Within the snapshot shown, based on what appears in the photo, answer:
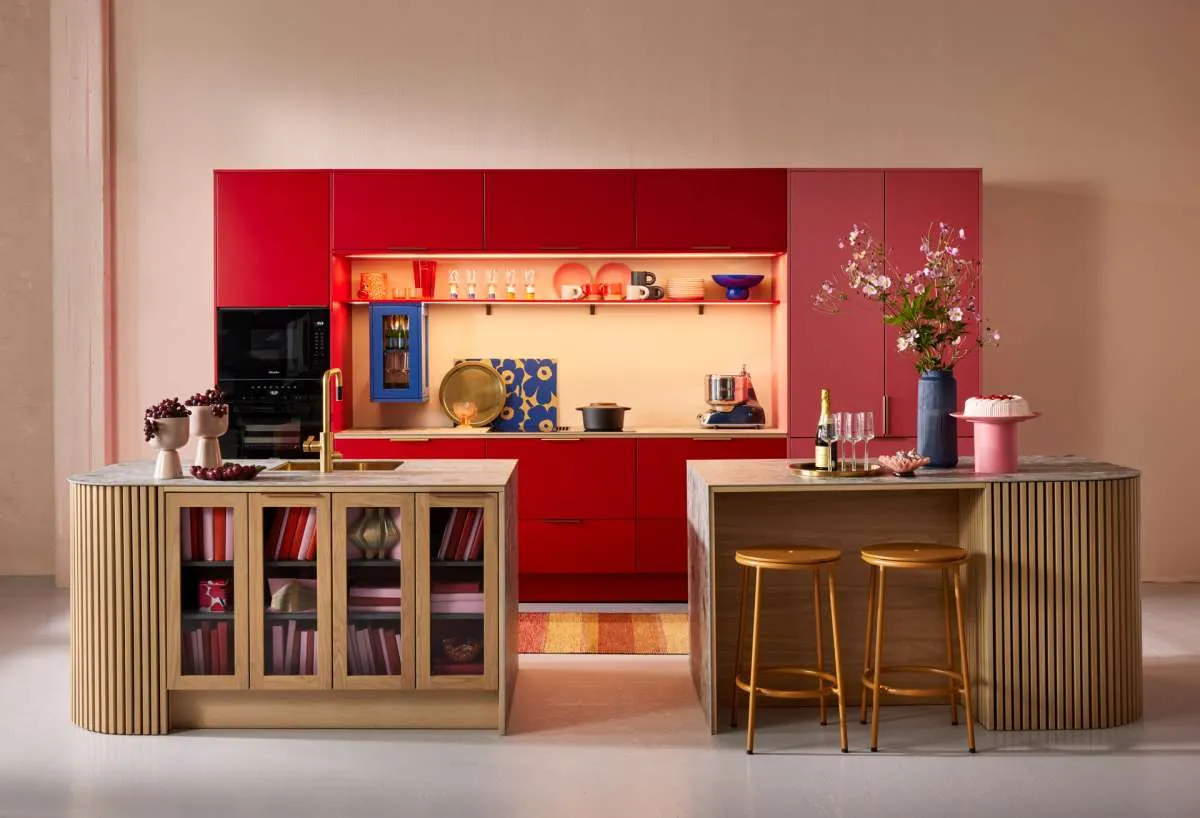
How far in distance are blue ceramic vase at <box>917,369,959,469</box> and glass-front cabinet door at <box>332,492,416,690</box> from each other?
190cm

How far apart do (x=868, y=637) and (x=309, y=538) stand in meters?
2.03

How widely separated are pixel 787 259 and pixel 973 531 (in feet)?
8.37

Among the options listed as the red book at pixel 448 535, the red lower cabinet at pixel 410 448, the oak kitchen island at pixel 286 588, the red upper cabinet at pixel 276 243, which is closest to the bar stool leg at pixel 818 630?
the oak kitchen island at pixel 286 588

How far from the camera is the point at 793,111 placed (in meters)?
6.79

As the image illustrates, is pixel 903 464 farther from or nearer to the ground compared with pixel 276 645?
farther from the ground

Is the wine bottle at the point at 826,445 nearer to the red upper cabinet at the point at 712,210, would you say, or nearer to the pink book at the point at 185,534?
the pink book at the point at 185,534

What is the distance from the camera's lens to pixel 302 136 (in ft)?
22.4

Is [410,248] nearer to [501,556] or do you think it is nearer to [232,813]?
[501,556]

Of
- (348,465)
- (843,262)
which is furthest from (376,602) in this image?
(843,262)

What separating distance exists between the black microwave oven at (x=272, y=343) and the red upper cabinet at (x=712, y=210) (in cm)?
186

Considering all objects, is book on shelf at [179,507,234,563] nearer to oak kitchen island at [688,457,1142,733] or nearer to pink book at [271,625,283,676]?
pink book at [271,625,283,676]

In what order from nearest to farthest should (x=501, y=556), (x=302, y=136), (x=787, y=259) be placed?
(x=501, y=556) → (x=787, y=259) → (x=302, y=136)

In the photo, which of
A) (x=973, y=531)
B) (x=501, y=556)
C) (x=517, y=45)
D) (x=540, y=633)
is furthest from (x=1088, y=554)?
(x=517, y=45)

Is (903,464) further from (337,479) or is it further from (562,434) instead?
(562,434)
